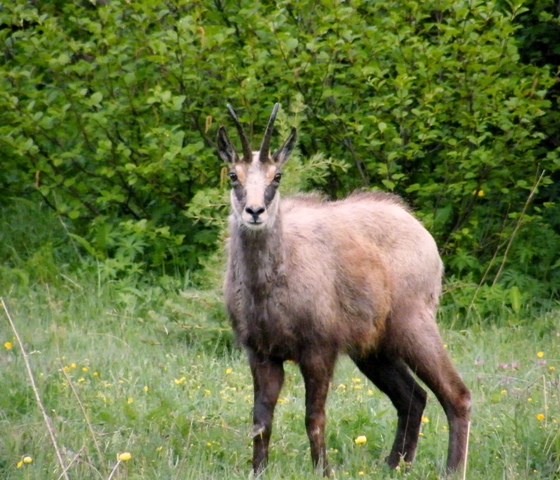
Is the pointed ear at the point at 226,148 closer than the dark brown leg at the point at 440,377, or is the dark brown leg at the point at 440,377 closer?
the pointed ear at the point at 226,148

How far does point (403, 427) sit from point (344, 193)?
3913 mm

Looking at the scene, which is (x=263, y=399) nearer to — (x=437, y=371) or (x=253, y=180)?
(x=437, y=371)

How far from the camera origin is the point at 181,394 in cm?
735

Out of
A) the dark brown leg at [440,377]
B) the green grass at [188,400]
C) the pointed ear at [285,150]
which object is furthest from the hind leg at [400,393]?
the pointed ear at [285,150]

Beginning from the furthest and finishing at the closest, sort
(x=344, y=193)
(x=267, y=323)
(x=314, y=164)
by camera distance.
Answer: (x=344, y=193)
(x=314, y=164)
(x=267, y=323)

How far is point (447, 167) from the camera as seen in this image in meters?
10.0

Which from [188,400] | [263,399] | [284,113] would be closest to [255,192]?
[263,399]

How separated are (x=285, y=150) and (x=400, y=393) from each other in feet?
5.67

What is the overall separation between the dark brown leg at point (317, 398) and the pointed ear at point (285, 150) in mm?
1171

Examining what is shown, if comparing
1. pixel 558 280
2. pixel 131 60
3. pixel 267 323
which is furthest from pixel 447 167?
pixel 267 323

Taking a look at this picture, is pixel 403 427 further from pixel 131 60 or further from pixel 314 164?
pixel 131 60

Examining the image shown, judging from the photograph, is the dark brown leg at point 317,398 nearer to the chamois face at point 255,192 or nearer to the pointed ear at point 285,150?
the chamois face at point 255,192

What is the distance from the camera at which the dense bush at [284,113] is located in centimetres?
932

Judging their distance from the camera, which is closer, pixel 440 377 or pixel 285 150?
pixel 285 150
